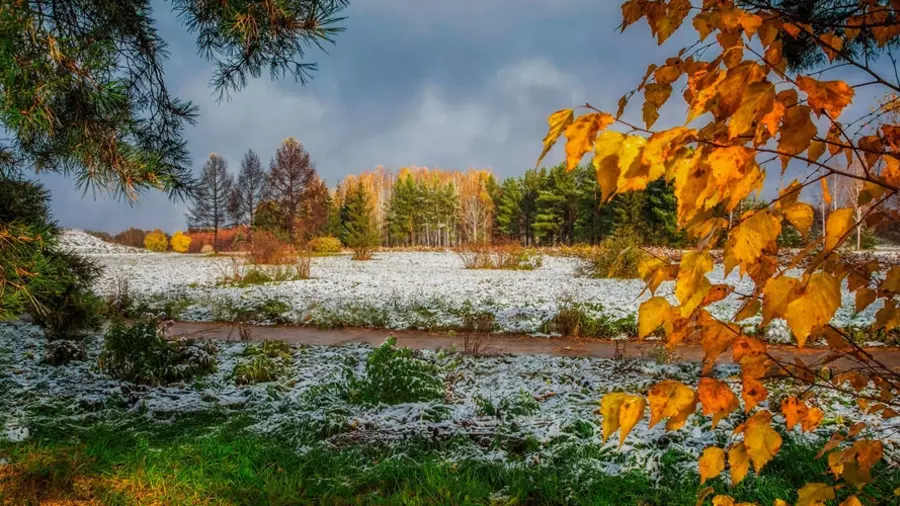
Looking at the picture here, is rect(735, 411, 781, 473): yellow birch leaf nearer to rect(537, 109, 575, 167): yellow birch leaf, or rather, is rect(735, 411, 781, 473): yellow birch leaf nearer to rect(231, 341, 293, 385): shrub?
rect(537, 109, 575, 167): yellow birch leaf

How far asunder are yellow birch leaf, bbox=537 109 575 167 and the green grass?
1.84 m

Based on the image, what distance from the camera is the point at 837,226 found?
0.77 m

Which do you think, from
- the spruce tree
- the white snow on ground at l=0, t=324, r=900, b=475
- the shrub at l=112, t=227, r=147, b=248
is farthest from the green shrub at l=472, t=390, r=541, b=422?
the shrub at l=112, t=227, r=147, b=248

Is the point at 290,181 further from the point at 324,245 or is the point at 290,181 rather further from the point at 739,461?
the point at 739,461

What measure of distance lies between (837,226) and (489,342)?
15.7 ft

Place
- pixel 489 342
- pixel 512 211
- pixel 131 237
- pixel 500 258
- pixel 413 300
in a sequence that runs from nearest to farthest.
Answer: pixel 489 342, pixel 413 300, pixel 500 258, pixel 131 237, pixel 512 211

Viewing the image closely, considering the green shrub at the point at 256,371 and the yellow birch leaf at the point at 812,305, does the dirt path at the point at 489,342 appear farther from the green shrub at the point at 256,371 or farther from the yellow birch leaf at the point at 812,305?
the yellow birch leaf at the point at 812,305

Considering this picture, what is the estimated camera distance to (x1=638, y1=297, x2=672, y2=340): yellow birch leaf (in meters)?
0.81

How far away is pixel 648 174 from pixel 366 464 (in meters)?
2.33

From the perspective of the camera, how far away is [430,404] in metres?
3.35

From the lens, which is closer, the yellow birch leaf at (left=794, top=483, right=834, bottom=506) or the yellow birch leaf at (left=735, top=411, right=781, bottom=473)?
the yellow birch leaf at (left=735, top=411, right=781, bottom=473)

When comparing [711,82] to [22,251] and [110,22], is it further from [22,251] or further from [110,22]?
[110,22]

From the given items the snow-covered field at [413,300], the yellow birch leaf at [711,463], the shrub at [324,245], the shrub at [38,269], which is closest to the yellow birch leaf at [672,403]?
the yellow birch leaf at [711,463]

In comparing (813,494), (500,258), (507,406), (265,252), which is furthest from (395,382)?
(500,258)
